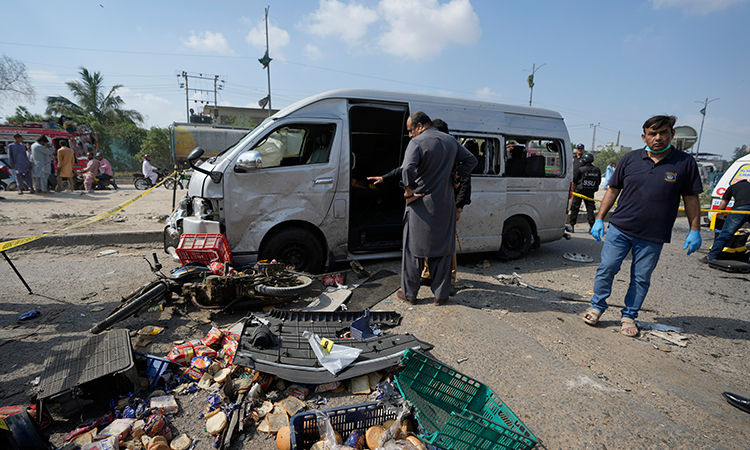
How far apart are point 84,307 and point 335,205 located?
2.92m

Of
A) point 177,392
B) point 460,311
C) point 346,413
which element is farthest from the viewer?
point 460,311

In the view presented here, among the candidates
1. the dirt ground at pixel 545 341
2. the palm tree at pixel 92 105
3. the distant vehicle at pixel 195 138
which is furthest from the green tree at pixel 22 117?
the dirt ground at pixel 545 341

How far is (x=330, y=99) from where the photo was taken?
4516 mm

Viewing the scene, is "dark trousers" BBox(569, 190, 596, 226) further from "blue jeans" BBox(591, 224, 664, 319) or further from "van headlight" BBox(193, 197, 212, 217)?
"van headlight" BBox(193, 197, 212, 217)

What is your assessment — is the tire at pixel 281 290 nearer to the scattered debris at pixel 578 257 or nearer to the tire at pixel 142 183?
the scattered debris at pixel 578 257

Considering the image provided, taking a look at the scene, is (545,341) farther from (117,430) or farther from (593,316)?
(117,430)

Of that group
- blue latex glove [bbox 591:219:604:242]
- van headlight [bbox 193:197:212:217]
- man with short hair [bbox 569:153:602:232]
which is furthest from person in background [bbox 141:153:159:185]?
blue latex glove [bbox 591:219:604:242]

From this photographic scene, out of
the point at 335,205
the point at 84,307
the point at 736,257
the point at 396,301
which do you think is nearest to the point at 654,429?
the point at 396,301

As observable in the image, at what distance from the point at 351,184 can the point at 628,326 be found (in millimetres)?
3542

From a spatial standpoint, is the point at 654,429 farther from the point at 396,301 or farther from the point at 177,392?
the point at 177,392

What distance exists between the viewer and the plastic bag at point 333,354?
95.9 inches

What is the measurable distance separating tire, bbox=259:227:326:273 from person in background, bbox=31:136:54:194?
37.5 feet

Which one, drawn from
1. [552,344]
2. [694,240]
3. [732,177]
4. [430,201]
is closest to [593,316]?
[552,344]

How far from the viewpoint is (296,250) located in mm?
4465
